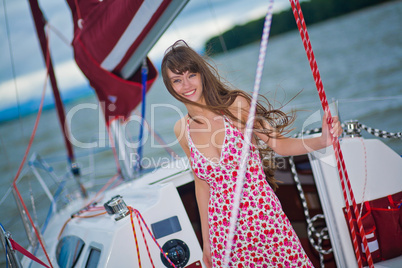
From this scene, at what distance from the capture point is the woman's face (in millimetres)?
1292

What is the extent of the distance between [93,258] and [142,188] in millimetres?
449

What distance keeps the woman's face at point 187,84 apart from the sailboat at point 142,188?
A: 40 centimetres

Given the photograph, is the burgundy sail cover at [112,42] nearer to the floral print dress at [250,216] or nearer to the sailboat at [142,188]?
the sailboat at [142,188]

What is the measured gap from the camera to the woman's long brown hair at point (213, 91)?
127cm

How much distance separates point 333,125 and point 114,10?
1.20m

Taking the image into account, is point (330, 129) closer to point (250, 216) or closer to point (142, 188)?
point (250, 216)

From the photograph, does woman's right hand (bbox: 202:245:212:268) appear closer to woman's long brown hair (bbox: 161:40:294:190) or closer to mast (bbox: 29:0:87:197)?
woman's long brown hair (bbox: 161:40:294:190)

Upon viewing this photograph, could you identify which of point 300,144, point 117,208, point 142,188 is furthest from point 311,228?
point 117,208

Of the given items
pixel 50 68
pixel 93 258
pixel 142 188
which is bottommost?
pixel 93 258

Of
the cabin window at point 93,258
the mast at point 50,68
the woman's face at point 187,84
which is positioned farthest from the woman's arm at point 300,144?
the mast at point 50,68

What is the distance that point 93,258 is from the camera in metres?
1.60

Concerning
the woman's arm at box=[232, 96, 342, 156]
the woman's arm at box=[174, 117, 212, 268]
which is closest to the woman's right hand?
the woman's arm at box=[174, 117, 212, 268]

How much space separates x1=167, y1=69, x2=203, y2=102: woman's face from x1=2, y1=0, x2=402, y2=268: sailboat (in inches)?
15.8

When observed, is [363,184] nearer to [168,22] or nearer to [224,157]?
[224,157]
